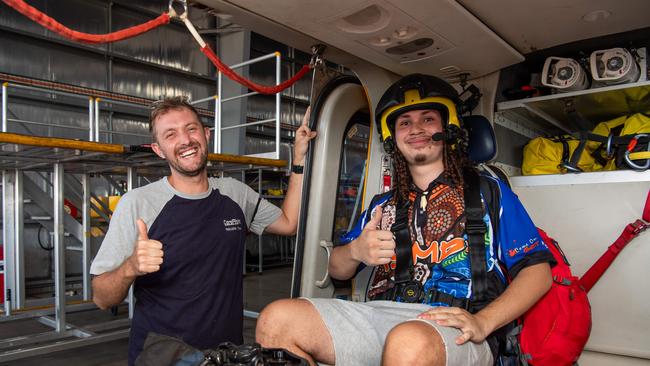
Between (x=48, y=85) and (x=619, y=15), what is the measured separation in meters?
6.73

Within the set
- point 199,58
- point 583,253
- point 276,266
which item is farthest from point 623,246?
point 199,58

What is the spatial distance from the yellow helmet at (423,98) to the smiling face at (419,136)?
1.4 inches

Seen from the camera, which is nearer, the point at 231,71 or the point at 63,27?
the point at 63,27

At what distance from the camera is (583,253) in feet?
7.73

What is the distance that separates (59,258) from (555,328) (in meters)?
3.97

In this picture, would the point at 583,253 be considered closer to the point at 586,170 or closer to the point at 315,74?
the point at 586,170

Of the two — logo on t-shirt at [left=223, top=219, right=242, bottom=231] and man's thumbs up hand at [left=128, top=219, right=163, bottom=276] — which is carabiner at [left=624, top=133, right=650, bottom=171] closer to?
logo on t-shirt at [left=223, top=219, right=242, bottom=231]

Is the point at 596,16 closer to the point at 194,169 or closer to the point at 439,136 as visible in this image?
the point at 439,136

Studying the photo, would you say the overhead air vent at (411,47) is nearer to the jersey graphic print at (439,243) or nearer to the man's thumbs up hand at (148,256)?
the jersey graphic print at (439,243)

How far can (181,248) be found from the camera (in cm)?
191

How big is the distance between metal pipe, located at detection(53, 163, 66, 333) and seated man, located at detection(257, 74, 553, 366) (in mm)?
3154

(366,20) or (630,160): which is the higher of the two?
(366,20)

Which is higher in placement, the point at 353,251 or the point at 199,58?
the point at 199,58

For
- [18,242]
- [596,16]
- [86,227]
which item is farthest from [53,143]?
[596,16]
